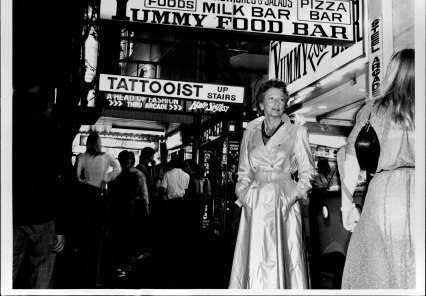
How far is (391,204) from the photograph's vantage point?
2.90 meters

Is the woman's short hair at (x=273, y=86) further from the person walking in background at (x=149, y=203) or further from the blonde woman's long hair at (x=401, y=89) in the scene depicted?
the person walking in background at (x=149, y=203)

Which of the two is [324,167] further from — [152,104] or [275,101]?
[152,104]

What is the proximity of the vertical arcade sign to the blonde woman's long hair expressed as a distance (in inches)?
28.5

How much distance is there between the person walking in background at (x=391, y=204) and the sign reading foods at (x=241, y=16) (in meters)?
0.97

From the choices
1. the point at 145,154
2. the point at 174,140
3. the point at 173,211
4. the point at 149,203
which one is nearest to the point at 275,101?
the point at 145,154

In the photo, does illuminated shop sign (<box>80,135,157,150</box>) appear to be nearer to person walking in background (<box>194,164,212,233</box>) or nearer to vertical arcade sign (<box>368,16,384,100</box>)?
person walking in background (<box>194,164,212,233</box>)

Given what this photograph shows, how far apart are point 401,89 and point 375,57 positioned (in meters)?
0.96

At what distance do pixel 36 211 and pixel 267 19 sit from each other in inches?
92.4

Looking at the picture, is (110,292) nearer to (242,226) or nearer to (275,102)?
(242,226)

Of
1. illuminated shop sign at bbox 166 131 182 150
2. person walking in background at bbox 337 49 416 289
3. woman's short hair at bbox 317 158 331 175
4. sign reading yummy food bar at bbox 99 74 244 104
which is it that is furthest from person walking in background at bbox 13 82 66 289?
illuminated shop sign at bbox 166 131 182 150

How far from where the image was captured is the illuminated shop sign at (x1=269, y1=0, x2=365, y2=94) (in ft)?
13.2

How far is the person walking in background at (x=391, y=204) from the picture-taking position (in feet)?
9.36

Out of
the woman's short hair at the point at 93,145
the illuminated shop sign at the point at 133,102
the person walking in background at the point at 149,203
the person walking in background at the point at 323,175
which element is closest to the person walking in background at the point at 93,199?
the woman's short hair at the point at 93,145

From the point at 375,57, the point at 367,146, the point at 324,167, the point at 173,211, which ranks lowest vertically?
the point at 173,211
